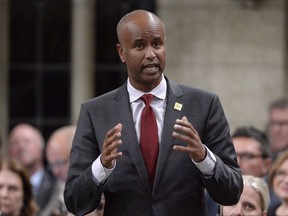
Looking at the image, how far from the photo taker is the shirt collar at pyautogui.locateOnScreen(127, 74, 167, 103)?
21.0 feet

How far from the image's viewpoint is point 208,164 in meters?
6.13

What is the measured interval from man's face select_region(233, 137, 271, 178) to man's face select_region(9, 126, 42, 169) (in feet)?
11.0

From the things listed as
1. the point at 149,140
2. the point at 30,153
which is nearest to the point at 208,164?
the point at 149,140

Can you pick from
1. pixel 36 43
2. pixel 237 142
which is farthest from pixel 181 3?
pixel 237 142

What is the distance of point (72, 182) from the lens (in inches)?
249

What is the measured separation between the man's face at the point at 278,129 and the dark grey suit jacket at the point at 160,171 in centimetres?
524

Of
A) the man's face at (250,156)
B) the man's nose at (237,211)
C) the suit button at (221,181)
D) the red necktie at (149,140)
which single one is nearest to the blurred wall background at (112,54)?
the man's face at (250,156)

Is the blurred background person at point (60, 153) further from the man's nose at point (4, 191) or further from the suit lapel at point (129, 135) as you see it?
the suit lapel at point (129, 135)

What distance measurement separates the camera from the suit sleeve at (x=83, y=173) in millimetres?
6238

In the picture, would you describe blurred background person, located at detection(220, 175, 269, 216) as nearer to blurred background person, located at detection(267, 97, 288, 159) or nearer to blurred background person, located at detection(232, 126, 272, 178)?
blurred background person, located at detection(232, 126, 272, 178)

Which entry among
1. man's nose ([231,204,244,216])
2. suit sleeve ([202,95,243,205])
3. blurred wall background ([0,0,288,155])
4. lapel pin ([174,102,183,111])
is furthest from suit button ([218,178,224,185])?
blurred wall background ([0,0,288,155])

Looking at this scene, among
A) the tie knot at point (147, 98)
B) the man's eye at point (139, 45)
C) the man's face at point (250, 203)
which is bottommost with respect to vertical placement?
the man's face at point (250, 203)

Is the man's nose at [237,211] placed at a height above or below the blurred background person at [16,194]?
above

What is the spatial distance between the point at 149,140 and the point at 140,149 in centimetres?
7
